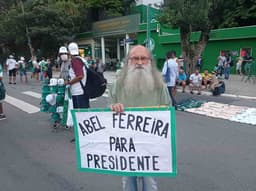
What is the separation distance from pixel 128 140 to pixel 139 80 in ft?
1.80

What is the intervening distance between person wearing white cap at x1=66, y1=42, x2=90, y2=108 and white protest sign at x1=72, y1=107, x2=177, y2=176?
2665 millimetres

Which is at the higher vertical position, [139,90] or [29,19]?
[29,19]

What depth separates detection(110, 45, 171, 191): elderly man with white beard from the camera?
265 centimetres

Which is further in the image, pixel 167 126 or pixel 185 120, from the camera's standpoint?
pixel 185 120

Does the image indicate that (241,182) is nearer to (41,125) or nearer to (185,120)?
(185,120)

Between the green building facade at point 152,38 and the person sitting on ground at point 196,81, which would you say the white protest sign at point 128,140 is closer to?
the green building facade at point 152,38

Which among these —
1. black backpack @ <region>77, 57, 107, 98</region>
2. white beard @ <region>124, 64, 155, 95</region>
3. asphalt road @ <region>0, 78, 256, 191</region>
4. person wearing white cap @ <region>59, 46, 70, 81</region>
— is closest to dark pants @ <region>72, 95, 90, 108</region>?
black backpack @ <region>77, 57, 107, 98</region>

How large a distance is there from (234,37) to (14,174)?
64.9 feet

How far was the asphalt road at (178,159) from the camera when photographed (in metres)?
3.74

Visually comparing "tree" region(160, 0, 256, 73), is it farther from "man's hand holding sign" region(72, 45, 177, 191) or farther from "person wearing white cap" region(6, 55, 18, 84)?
"man's hand holding sign" region(72, 45, 177, 191)

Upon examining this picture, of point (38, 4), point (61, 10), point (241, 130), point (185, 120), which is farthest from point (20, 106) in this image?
point (38, 4)

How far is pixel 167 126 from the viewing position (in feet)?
8.18

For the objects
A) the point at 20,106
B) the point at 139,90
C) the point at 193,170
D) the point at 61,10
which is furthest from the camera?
the point at 61,10

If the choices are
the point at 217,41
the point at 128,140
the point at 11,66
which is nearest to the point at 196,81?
the point at 128,140
